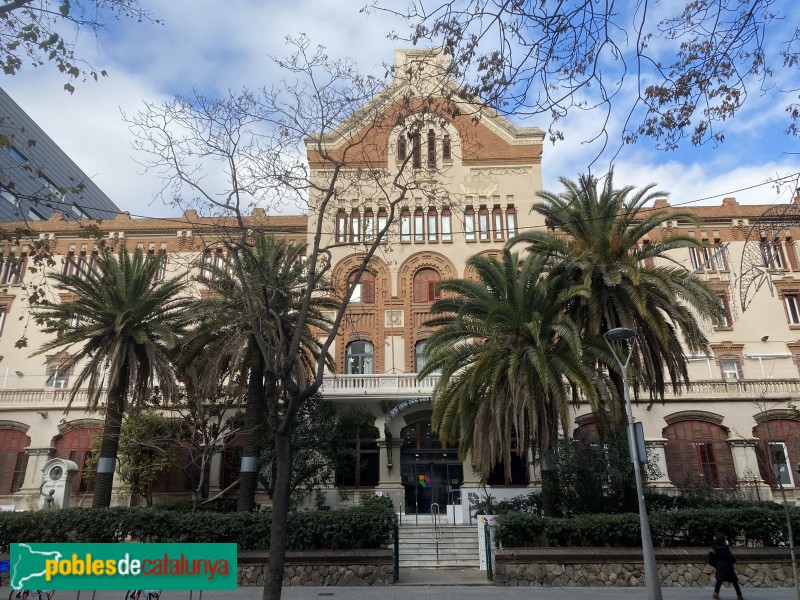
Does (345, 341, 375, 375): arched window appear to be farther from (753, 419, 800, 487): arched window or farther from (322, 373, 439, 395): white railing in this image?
(753, 419, 800, 487): arched window

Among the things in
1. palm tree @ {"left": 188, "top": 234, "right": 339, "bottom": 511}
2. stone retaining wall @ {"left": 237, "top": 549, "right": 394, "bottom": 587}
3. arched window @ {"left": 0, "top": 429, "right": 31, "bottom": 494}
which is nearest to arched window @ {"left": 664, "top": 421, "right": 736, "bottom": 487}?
palm tree @ {"left": 188, "top": 234, "right": 339, "bottom": 511}

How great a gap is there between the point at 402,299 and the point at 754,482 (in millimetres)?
17305

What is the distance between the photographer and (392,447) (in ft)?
86.3

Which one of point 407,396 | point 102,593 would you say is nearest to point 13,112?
point 407,396

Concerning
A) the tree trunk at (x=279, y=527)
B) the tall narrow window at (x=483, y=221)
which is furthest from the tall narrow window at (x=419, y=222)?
the tree trunk at (x=279, y=527)

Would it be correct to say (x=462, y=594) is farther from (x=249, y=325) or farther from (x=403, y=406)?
(x=403, y=406)

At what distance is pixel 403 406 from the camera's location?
83.9 ft

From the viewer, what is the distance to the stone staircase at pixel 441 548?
1784 centimetres

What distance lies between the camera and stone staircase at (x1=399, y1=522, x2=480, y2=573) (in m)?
17.8

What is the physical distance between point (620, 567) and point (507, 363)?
6.07 meters

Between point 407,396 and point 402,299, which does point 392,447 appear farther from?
point 402,299

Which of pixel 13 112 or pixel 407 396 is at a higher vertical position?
pixel 13 112

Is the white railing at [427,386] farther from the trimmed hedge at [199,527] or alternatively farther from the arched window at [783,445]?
the trimmed hedge at [199,527]

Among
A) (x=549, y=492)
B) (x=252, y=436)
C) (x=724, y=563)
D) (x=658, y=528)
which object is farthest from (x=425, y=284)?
(x=724, y=563)
